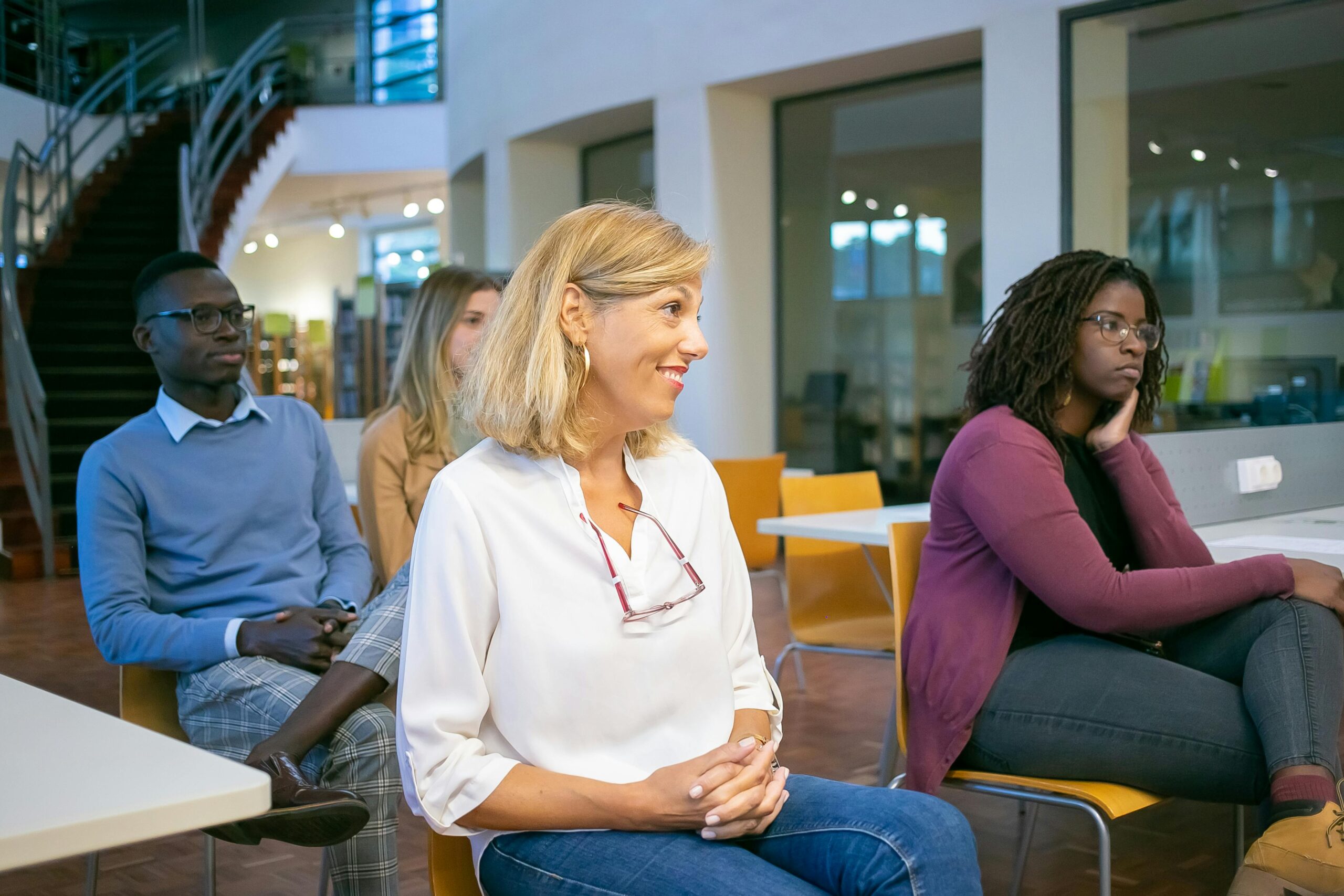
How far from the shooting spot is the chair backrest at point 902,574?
2.05m

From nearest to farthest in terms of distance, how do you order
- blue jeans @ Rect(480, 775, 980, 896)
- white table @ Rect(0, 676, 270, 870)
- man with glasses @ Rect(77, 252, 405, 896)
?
1. white table @ Rect(0, 676, 270, 870)
2. blue jeans @ Rect(480, 775, 980, 896)
3. man with glasses @ Rect(77, 252, 405, 896)

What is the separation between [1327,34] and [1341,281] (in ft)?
3.41

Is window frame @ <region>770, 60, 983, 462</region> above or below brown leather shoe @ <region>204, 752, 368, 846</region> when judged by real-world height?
above

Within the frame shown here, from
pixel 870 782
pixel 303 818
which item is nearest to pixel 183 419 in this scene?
pixel 303 818

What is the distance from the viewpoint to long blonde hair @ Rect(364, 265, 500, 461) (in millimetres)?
2787

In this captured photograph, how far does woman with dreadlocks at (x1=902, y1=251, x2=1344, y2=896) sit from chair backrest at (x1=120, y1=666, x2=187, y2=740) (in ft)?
4.40

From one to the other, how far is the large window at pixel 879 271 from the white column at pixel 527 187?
2.16 meters

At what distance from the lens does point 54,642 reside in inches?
215

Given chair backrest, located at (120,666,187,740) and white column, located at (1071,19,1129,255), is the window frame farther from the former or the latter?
chair backrest, located at (120,666,187,740)

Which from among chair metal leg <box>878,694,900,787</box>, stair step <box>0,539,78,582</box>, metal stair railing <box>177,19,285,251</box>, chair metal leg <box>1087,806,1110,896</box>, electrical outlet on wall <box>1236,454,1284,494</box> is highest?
metal stair railing <box>177,19,285,251</box>

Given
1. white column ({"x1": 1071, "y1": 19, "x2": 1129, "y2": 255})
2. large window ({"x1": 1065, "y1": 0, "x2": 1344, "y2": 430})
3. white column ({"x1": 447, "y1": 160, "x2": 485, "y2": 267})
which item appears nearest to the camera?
large window ({"x1": 1065, "y1": 0, "x2": 1344, "y2": 430})

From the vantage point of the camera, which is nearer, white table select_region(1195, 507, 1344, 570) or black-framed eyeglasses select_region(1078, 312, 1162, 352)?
black-framed eyeglasses select_region(1078, 312, 1162, 352)

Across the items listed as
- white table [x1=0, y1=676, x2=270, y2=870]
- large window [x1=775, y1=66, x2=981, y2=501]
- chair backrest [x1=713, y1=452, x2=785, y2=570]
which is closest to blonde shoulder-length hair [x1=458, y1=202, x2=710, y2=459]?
white table [x1=0, y1=676, x2=270, y2=870]

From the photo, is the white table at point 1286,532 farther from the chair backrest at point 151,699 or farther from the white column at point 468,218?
the white column at point 468,218
